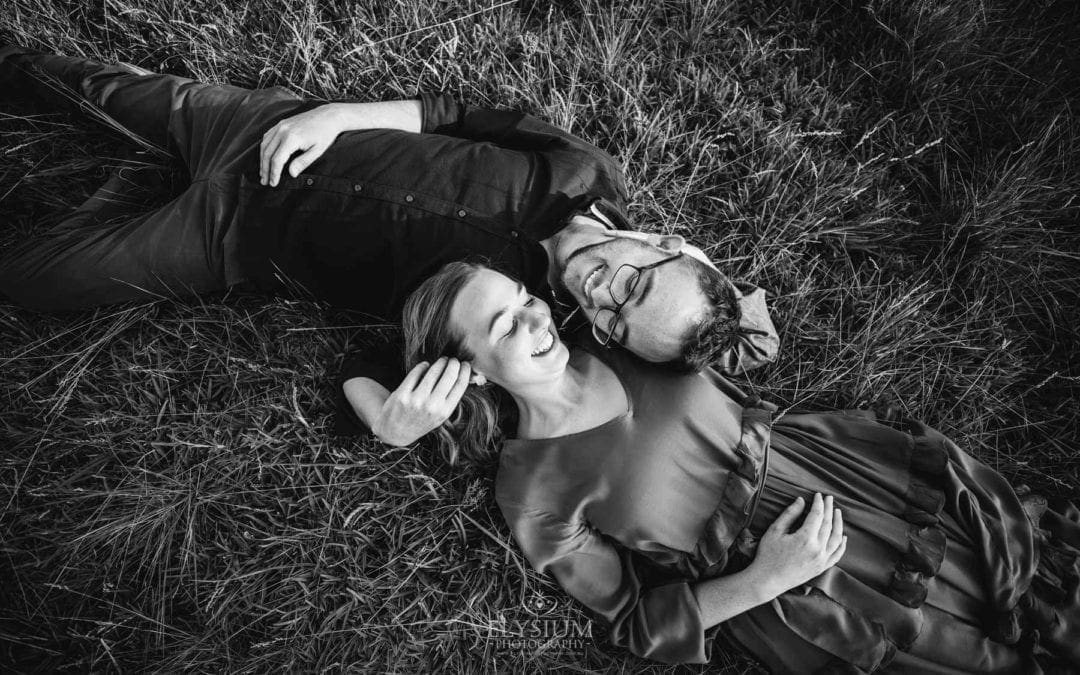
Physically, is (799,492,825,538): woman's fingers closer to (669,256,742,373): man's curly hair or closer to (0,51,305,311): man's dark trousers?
(669,256,742,373): man's curly hair

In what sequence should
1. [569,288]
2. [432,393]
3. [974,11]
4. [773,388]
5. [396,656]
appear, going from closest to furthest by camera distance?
1. [432,393]
2. [569,288]
3. [396,656]
4. [773,388]
5. [974,11]

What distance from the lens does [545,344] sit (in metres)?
2.40

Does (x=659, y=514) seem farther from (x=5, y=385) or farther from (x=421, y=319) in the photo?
(x=5, y=385)

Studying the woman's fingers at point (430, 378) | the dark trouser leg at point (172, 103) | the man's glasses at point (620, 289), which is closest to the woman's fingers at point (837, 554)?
the man's glasses at point (620, 289)

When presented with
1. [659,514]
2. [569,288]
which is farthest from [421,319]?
[659,514]

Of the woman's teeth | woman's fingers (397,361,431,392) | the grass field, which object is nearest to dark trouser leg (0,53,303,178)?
the grass field

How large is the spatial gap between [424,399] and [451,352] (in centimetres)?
24

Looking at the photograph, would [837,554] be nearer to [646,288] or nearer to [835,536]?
[835,536]

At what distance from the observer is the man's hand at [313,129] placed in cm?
260

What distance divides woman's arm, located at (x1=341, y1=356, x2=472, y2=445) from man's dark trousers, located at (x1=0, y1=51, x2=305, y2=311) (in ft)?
3.64

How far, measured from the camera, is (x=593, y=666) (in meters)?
2.87

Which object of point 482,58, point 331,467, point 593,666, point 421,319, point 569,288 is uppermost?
point 482,58

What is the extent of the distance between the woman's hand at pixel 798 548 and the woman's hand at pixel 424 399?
144 centimetres

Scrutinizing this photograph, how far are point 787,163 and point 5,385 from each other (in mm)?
4306
